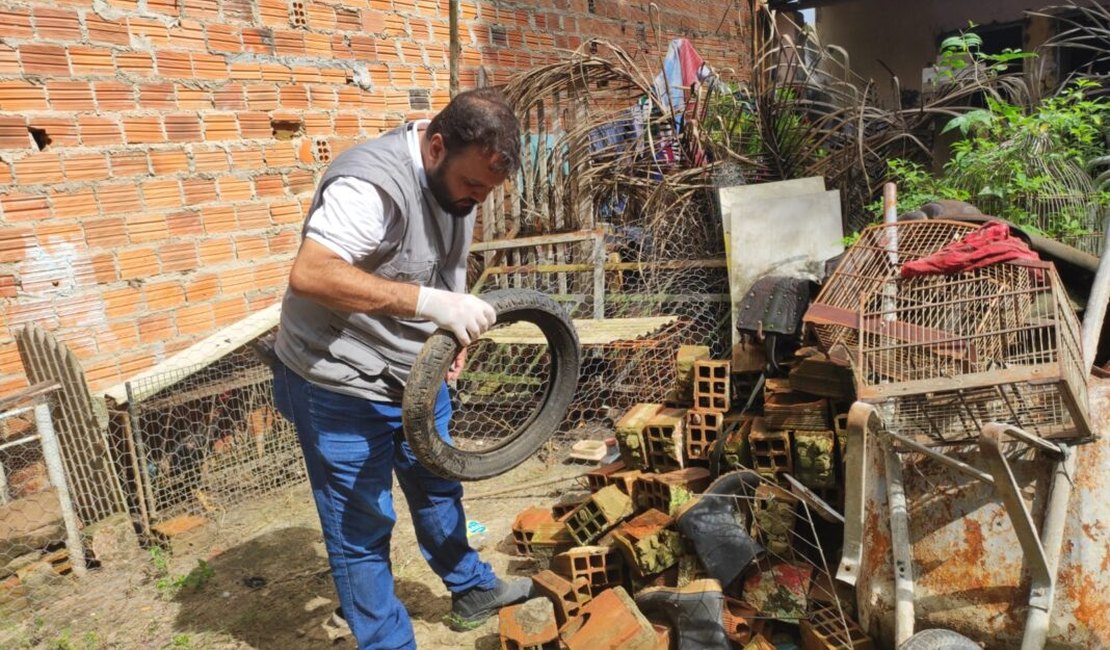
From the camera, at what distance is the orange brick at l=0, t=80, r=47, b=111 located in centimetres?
362

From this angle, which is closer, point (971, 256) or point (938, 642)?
point (938, 642)

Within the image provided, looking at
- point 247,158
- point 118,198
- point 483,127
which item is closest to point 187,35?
point 247,158

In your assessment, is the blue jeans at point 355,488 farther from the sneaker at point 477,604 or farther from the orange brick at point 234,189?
the orange brick at point 234,189

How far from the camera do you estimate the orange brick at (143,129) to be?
Result: 4066 mm

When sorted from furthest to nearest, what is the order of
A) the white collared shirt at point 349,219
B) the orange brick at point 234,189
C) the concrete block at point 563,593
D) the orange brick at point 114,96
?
1. the orange brick at point 234,189
2. the orange brick at point 114,96
3. the concrete block at point 563,593
4. the white collared shirt at point 349,219

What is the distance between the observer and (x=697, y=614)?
2576mm

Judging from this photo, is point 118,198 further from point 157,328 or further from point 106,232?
point 157,328

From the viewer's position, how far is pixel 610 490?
3.37m

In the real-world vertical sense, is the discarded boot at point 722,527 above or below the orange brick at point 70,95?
below

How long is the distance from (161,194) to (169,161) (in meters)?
0.20

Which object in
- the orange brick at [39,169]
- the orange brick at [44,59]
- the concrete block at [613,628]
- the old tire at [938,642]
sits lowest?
the concrete block at [613,628]

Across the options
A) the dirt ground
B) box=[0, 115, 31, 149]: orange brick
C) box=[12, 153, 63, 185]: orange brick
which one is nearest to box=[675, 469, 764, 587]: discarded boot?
the dirt ground

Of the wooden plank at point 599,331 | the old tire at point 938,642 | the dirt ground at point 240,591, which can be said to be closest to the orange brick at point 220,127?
the wooden plank at point 599,331

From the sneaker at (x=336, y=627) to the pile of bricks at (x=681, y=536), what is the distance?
2.72ft
